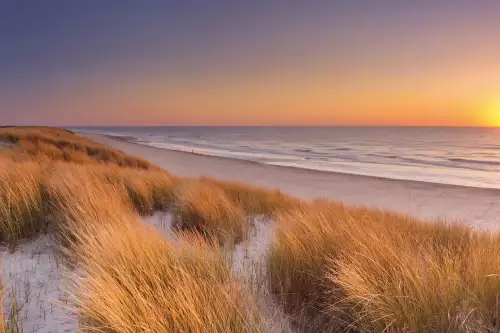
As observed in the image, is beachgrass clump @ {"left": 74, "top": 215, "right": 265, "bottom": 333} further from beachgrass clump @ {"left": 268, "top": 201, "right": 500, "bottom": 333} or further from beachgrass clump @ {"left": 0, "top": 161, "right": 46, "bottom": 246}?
beachgrass clump @ {"left": 0, "top": 161, "right": 46, "bottom": 246}

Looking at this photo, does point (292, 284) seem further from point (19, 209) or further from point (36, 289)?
point (19, 209)

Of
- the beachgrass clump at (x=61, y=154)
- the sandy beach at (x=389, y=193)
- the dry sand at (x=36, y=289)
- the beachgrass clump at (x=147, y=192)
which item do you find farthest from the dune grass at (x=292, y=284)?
the beachgrass clump at (x=61, y=154)

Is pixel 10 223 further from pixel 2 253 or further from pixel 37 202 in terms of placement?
pixel 37 202

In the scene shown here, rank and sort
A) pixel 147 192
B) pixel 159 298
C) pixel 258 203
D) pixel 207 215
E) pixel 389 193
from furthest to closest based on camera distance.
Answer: pixel 389 193
pixel 258 203
pixel 147 192
pixel 207 215
pixel 159 298

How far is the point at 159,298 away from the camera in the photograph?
2.09m

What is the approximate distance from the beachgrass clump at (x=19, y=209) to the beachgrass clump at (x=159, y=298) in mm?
1921

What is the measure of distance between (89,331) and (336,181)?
1568 centimetres

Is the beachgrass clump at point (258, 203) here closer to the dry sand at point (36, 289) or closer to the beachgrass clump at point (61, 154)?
the dry sand at point (36, 289)

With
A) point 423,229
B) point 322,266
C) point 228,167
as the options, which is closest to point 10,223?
point 322,266

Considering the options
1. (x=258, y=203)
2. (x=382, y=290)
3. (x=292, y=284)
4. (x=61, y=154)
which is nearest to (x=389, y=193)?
(x=258, y=203)

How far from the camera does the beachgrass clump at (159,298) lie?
6.32 feet

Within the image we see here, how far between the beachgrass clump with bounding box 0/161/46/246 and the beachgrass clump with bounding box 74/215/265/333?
192cm

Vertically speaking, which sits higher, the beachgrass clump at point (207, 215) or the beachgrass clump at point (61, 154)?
the beachgrass clump at point (61, 154)

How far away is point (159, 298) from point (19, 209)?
312 cm
